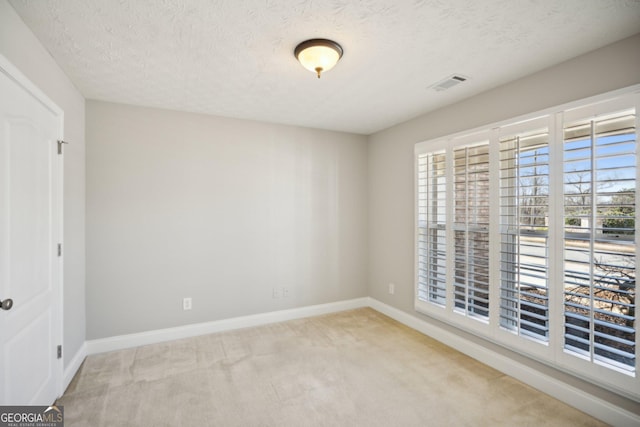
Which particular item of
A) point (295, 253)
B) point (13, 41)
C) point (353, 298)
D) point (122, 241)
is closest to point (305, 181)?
point (295, 253)

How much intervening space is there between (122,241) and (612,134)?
426 centimetres

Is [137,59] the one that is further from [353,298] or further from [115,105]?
[353,298]

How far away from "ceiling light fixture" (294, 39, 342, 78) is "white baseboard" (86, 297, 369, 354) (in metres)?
2.97

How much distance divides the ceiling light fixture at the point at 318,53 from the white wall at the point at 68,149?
1628mm

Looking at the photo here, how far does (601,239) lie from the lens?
2.01 metres

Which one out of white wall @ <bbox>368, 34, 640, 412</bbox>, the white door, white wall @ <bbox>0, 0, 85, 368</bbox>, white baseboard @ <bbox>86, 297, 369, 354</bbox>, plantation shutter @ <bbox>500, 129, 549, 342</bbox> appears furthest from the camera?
white baseboard @ <bbox>86, 297, 369, 354</bbox>

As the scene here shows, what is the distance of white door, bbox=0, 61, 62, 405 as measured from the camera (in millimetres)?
1611

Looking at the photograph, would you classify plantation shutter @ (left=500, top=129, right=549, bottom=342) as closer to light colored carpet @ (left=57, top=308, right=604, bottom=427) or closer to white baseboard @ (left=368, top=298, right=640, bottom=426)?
white baseboard @ (left=368, top=298, right=640, bottom=426)

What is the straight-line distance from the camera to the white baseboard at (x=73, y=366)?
7.85 feet

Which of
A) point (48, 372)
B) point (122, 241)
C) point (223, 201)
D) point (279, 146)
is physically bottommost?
point (48, 372)

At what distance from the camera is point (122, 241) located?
3.12 meters

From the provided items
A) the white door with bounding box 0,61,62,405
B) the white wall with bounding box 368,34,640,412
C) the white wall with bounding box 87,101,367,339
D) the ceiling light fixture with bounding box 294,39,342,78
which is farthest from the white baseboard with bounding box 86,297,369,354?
the ceiling light fixture with bounding box 294,39,342,78

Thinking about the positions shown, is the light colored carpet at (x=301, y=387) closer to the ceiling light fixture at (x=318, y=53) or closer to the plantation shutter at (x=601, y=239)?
the plantation shutter at (x=601, y=239)

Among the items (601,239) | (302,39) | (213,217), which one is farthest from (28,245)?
(601,239)
